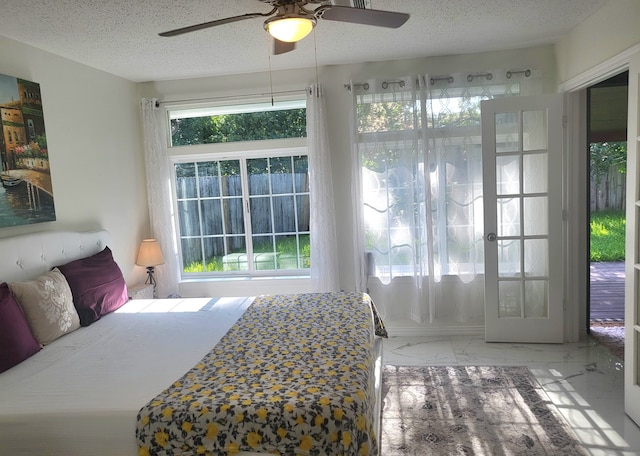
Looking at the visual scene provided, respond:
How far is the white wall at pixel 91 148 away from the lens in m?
3.09

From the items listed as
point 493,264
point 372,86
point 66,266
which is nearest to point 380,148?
point 372,86

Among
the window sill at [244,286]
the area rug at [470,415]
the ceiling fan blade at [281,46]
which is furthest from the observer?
Answer: the window sill at [244,286]

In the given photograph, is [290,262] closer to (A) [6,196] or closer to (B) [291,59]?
(B) [291,59]

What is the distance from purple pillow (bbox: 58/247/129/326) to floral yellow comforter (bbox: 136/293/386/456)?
1.20m

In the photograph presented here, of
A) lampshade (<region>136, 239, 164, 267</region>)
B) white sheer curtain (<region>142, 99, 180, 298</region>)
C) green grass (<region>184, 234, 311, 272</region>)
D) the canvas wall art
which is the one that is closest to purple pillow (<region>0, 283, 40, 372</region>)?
the canvas wall art

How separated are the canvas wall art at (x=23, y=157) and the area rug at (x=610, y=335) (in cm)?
441

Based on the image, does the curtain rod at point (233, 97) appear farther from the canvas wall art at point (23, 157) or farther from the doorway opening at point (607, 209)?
the doorway opening at point (607, 209)

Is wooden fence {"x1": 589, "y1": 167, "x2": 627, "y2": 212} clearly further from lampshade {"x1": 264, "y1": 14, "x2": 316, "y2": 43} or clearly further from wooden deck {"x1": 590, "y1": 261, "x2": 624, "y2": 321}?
lampshade {"x1": 264, "y1": 14, "x2": 316, "y2": 43}

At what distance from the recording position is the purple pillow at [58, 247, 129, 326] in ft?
9.50

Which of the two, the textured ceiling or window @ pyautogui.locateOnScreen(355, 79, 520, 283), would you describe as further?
window @ pyautogui.locateOnScreen(355, 79, 520, 283)

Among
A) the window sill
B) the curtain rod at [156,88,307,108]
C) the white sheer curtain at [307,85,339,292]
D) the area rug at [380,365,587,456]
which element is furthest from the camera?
the window sill

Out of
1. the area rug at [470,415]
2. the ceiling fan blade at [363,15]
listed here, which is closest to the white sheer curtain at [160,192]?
the area rug at [470,415]

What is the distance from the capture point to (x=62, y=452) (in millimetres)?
1761

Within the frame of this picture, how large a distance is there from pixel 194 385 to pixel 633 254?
8.05ft
